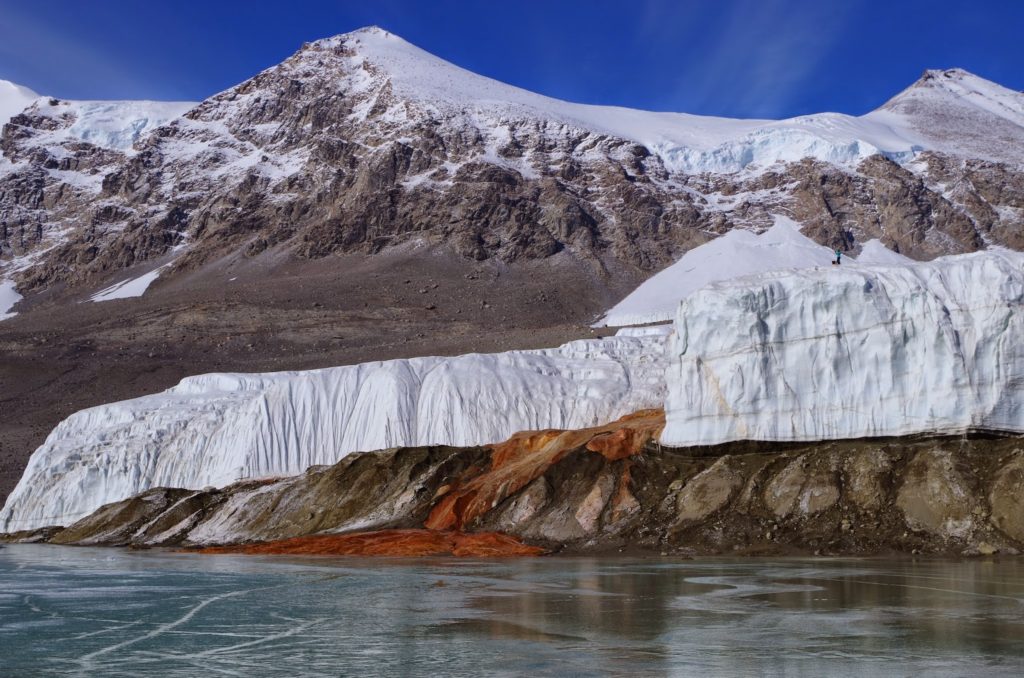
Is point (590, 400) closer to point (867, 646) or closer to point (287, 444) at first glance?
point (287, 444)

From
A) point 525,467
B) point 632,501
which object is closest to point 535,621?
point 632,501

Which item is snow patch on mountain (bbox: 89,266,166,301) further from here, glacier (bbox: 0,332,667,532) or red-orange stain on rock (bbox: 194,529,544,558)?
red-orange stain on rock (bbox: 194,529,544,558)

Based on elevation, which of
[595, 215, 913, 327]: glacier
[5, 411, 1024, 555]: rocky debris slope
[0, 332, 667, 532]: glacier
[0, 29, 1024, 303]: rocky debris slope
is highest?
[0, 29, 1024, 303]: rocky debris slope

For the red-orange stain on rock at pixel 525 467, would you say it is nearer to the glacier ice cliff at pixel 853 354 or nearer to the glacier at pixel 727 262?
the glacier ice cliff at pixel 853 354

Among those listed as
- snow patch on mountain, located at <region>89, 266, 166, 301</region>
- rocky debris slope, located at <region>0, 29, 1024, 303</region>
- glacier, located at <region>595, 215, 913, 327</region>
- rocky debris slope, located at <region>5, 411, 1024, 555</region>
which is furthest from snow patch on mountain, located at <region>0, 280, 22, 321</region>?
rocky debris slope, located at <region>5, 411, 1024, 555</region>

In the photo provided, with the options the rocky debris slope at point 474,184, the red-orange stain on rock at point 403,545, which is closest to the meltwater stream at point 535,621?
the red-orange stain on rock at point 403,545

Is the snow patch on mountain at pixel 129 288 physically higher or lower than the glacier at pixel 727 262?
higher

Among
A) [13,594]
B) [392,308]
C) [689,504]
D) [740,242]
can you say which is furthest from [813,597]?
[392,308]
